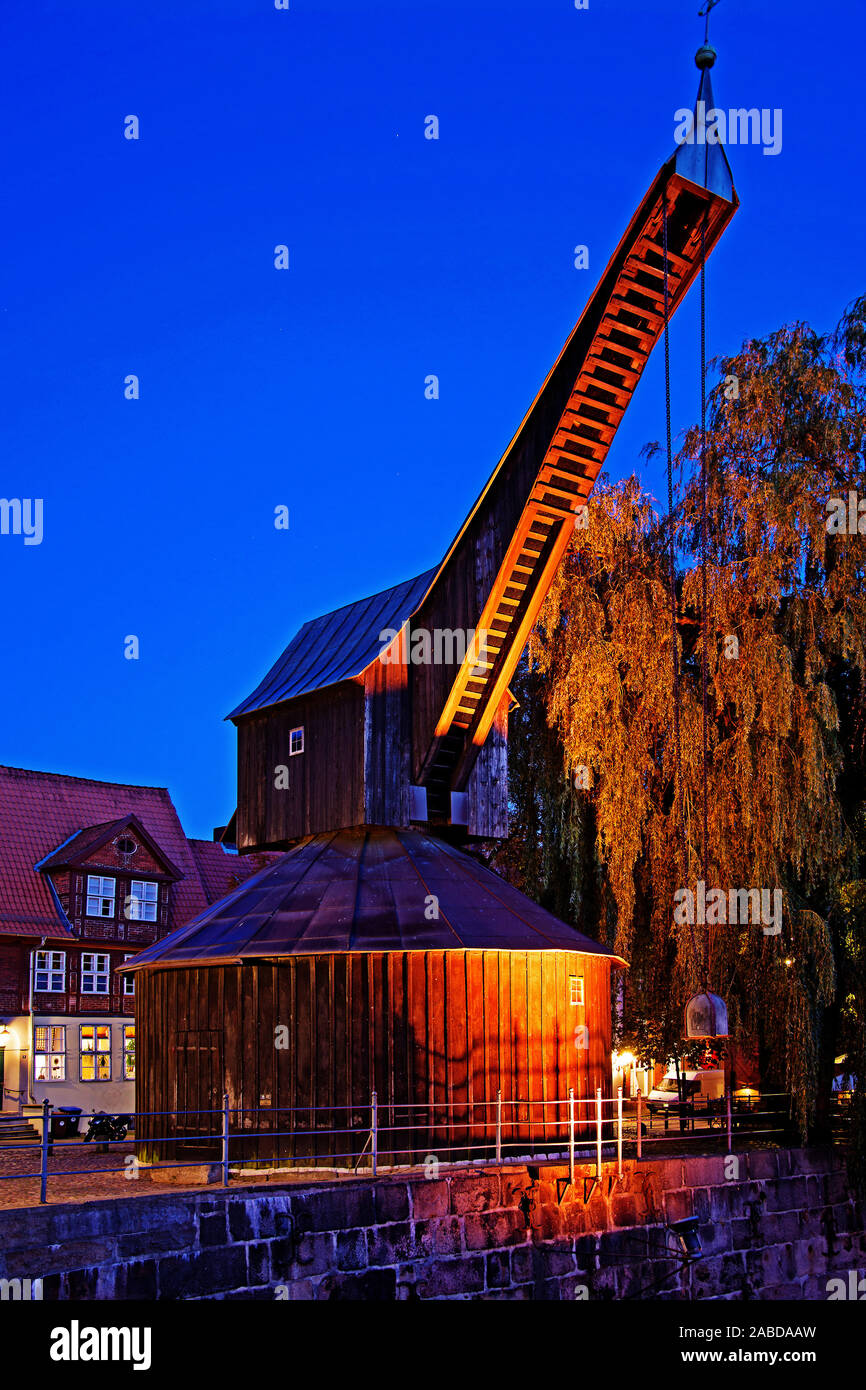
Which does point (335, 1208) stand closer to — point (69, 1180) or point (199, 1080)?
point (69, 1180)

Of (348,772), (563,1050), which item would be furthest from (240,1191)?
(348,772)

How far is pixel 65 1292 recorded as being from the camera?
1211 cm

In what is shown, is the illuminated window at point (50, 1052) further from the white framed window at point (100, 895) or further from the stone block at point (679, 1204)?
the stone block at point (679, 1204)

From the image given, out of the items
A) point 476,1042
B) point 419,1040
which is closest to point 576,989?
point 476,1042

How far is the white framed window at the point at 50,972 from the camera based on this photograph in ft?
113

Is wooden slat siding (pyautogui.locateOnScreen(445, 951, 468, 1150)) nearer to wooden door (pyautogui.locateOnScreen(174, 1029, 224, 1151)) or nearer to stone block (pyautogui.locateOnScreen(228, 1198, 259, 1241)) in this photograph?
wooden door (pyautogui.locateOnScreen(174, 1029, 224, 1151))

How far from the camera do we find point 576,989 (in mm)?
20062

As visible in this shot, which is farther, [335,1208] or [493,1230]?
[493,1230]

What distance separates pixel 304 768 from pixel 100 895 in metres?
15.9

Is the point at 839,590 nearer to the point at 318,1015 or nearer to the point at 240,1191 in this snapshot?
the point at 318,1015

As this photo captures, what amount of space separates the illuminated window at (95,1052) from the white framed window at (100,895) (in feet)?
9.73

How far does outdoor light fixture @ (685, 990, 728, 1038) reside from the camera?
1623 cm

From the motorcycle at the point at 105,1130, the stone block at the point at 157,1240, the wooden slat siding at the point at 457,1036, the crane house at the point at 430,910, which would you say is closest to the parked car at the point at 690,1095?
the crane house at the point at 430,910

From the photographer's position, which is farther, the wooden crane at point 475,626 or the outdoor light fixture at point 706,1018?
the wooden crane at point 475,626
